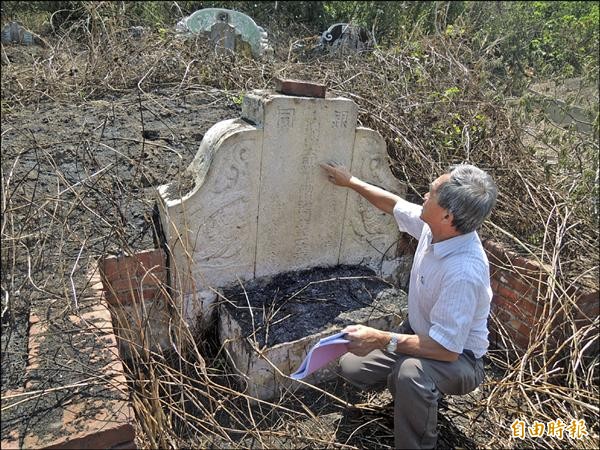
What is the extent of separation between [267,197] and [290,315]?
80 centimetres

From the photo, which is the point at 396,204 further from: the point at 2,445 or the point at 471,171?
the point at 2,445

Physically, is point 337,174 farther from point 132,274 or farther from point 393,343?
point 132,274

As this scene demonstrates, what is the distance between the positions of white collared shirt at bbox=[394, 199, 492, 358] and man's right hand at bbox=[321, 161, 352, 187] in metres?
0.82

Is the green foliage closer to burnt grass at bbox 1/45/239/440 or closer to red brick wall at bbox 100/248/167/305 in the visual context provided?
burnt grass at bbox 1/45/239/440

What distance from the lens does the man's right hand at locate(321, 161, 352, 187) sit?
337 centimetres

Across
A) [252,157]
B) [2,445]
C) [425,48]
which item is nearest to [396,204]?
[252,157]

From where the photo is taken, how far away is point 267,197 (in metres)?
3.32

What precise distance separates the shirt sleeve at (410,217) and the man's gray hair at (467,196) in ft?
1.87

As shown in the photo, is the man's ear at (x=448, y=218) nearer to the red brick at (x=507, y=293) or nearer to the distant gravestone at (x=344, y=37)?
the red brick at (x=507, y=293)

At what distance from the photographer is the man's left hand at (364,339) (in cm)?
238

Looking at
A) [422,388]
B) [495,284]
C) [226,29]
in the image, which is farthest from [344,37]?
[422,388]

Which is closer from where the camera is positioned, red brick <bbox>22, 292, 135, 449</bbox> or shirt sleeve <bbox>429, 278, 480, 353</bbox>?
red brick <bbox>22, 292, 135, 449</bbox>

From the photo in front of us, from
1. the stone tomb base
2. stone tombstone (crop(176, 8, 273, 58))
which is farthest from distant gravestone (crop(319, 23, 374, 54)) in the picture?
the stone tomb base

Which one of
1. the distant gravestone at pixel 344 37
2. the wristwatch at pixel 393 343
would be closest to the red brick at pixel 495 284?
the wristwatch at pixel 393 343
